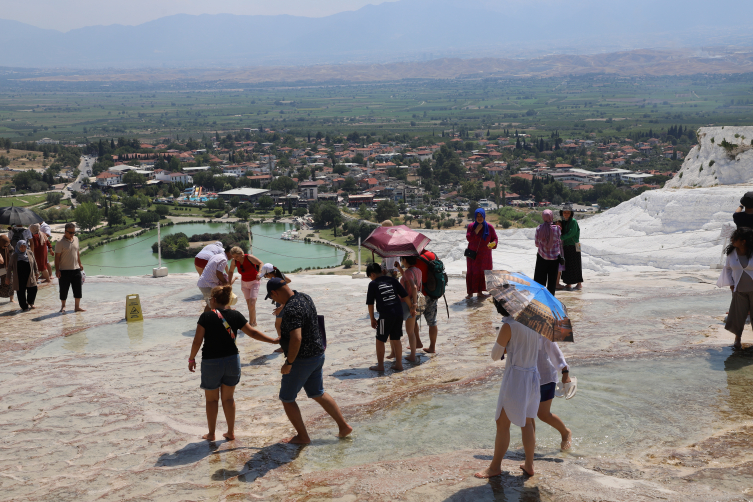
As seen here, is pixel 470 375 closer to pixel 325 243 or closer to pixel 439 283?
pixel 439 283

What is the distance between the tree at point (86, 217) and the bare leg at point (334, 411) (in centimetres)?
5725

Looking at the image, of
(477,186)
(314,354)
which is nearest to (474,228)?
(314,354)

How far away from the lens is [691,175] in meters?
18.1

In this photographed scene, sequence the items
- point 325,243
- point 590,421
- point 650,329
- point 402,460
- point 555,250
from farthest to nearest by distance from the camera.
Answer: point 325,243, point 555,250, point 650,329, point 590,421, point 402,460

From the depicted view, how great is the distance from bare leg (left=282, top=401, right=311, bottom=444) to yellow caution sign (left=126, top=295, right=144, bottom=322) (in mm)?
4526

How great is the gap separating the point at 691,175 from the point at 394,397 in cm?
1535

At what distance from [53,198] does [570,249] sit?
68040 mm

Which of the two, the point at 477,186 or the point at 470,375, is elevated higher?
the point at 470,375

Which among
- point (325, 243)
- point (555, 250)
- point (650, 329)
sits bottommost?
point (325, 243)

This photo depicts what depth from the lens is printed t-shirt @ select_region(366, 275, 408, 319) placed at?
592 cm

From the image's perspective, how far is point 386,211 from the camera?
199 ft

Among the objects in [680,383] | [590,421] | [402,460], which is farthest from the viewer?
[680,383]

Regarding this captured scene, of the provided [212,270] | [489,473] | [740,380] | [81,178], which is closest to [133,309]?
[212,270]

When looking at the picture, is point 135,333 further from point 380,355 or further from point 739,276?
point 739,276
